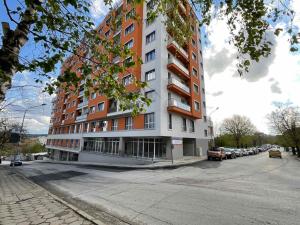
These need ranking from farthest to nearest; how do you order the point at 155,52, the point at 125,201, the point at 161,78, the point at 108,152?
the point at 108,152 → the point at 155,52 → the point at 161,78 → the point at 125,201

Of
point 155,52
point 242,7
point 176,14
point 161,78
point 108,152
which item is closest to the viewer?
point 242,7

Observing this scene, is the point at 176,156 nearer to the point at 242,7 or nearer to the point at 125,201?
the point at 125,201

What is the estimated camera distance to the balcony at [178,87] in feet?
76.7

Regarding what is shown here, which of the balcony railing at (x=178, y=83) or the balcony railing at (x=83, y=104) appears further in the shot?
the balcony railing at (x=83, y=104)

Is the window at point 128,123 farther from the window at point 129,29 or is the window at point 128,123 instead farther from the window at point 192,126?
the window at point 129,29

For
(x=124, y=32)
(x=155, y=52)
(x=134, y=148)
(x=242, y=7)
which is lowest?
(x=134, y=148)

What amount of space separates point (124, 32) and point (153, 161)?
72.0 ft

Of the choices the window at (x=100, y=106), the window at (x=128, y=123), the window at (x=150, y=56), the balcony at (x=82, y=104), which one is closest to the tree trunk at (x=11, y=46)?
the window at (x=128, y=123)

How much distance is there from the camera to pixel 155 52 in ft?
79.7

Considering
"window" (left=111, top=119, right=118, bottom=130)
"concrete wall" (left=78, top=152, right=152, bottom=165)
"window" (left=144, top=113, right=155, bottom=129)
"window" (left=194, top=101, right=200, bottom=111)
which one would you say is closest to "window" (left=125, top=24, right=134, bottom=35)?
"window" (left=111, top=119, right=118, bottom=130)

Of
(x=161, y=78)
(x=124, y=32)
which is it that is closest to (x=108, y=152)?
(x=161, y=78)

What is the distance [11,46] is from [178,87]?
2236cm

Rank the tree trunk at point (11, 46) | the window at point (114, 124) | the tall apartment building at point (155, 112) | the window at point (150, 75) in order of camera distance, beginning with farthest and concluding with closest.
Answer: the window at point (114, 124), the window at point (150, 75), the tall apartment building at point (155, 112), the tree trunk at point (11, 46)

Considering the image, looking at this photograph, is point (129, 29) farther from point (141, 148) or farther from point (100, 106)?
point (141, 148)
